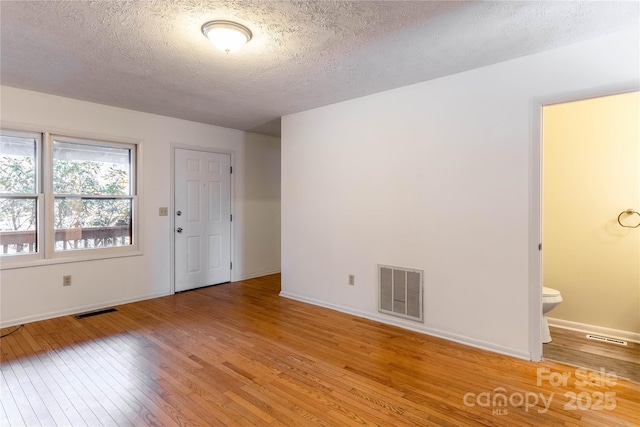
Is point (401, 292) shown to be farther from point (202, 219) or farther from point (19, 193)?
point (19, 193)

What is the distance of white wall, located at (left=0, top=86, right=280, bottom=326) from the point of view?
3.46 m

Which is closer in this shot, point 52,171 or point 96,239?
point 52,171

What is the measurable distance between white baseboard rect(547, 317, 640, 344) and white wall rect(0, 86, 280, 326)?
409 centimetres

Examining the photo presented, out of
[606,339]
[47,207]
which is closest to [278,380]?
[606,339]

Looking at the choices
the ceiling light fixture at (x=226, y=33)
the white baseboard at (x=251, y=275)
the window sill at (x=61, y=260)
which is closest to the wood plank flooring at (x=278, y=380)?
the window sill at (x=61, y=260)

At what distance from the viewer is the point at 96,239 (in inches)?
158

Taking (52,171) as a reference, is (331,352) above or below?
below

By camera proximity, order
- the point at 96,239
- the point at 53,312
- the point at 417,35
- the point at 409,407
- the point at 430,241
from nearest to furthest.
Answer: the point at 409,407 → the point at 417,35 → the point at 430,241 → the point at 53,312 → the point at 96,239

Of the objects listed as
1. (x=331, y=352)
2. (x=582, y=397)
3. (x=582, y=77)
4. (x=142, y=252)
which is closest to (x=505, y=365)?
(x=582, y=397)

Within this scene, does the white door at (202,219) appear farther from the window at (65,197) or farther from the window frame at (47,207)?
the window frame at (47,207)

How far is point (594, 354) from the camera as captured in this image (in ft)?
9.02

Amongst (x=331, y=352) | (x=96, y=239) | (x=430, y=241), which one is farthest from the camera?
(x=96, y=239)

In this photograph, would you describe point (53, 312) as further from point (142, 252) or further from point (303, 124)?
point (303, 124)

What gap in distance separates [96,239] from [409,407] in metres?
3.84
